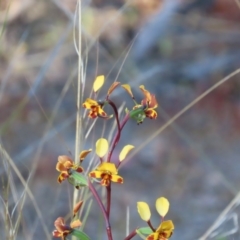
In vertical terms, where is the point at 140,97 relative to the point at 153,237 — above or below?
below

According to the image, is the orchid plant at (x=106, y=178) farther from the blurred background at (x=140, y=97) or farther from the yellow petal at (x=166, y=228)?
the blurred background at (x=140, y=97)

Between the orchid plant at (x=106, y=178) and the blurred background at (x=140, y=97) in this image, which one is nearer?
the orchid plant at (x=106, y=178)

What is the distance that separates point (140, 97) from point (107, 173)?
1617mm

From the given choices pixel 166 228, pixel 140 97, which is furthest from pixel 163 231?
pixel 140 97

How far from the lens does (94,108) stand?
0.51 m

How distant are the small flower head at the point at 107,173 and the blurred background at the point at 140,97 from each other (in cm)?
104

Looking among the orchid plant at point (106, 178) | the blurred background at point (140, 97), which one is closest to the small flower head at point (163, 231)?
the orchid plant at point (106, 178)

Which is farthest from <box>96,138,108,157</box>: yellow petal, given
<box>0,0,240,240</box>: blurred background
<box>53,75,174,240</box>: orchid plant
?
<box>0,0,240,240</box>: blurred background

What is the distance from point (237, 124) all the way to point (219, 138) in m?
0.12

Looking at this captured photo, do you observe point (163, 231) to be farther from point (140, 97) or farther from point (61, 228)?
point (140, 97)

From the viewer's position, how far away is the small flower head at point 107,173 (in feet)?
1.58

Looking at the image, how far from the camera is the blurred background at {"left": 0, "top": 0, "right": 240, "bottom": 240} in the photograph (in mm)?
1822

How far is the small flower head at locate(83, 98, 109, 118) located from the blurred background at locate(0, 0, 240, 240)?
102 centimetres

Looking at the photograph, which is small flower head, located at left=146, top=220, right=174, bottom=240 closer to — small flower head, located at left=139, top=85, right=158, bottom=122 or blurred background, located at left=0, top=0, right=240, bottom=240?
small flower head, located at left=139, top=85, right=158, bottom=122
